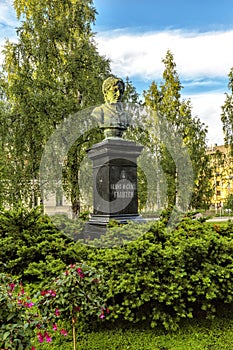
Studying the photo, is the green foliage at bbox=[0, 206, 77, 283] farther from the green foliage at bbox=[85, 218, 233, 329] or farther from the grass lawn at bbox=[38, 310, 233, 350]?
the grass lawn at bbox=[38, 310, 233, 350]

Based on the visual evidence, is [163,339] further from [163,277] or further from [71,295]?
[71,295]

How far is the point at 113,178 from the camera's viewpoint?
6.05m

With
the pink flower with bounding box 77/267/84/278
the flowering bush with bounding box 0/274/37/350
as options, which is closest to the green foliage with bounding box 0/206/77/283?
the pink flower with bounding box 77/267/84/278

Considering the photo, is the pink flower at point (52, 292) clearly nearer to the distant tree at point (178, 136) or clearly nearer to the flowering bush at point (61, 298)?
the flowering bush at point (61, 298)

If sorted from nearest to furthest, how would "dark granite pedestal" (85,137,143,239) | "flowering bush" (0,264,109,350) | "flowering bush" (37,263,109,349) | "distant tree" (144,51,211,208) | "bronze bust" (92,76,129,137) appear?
1. "flowering bush" (0,264,109,350)
2. "flowering bush" (37,263,109,349)
3. "dark granite pedestal" (85,137,143,239)
4. "bronze bust" (92,76,129,137)
5. "distant tree" (144,51,211,208)

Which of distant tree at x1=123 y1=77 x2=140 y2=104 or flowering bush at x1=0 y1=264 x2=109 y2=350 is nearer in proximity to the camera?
flowering bush at x1=0 y1=264 x2=109 y2=350

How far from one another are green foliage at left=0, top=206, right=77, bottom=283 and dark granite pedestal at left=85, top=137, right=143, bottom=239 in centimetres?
119

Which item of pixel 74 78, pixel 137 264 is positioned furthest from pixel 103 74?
pixel 137 264

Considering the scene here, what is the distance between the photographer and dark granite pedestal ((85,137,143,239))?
6.00 meters

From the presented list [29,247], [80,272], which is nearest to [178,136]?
[29,247]

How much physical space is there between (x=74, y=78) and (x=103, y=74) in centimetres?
118

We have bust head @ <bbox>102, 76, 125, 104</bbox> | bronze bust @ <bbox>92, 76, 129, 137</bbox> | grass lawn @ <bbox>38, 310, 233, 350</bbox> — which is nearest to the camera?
grass lawn @ <bbox>38, 310, 233, 350</bbox>

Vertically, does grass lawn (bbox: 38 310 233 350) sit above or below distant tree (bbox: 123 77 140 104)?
below

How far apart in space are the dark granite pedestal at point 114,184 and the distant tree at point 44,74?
5487mm
